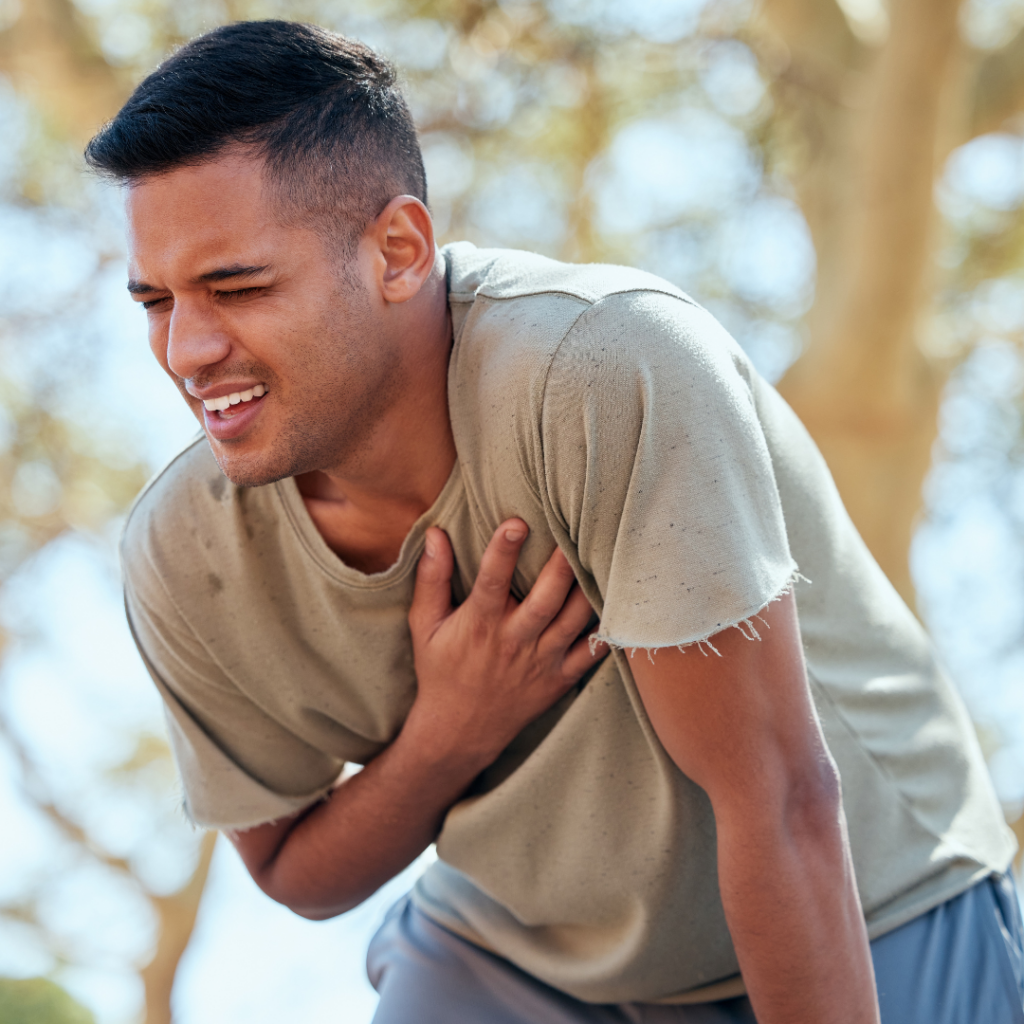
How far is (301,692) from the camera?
1614mm

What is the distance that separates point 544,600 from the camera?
141cm

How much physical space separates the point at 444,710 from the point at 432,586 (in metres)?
0.19

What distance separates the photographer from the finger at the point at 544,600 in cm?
138

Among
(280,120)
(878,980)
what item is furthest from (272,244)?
(878,980)

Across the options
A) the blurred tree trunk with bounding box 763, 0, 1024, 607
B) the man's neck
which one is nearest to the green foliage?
the blurred tree trunk with bounding box 763, 0, 1024, 607

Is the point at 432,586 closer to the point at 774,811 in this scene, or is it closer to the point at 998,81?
the point at 774,811

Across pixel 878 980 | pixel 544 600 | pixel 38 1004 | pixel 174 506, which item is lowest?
pixel 38 1004

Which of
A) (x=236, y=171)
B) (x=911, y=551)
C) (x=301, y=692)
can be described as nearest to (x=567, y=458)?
(x=236, y=171)

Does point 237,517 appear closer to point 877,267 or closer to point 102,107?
point 877,267

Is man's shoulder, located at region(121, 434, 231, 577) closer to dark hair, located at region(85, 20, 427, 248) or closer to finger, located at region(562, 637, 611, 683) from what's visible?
dark hair, located at region(85, 20, 427, 248)

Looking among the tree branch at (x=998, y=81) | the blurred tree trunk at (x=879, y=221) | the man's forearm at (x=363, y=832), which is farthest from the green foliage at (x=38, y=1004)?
the tree branch at (x=998, y=81)

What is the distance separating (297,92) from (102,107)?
3583 mm

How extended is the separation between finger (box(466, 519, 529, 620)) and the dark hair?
419 mm

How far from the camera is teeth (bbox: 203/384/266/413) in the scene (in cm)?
135
